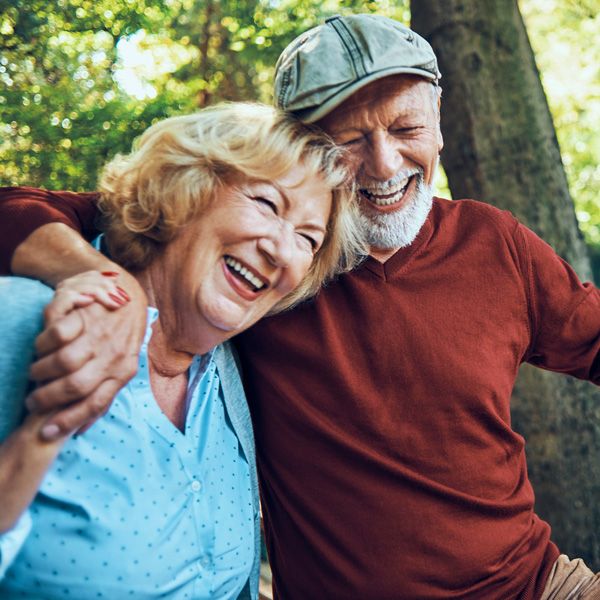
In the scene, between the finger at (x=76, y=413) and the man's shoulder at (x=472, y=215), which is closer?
the finger at (x=76, y=413)

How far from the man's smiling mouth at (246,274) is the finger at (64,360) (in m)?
0.60

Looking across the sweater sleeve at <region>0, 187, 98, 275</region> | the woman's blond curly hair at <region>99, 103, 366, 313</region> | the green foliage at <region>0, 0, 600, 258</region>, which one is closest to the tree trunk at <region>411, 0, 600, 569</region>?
the green foliage at <region>0, 0, 600, 258</region>

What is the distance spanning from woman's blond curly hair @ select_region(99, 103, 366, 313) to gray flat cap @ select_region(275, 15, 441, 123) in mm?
92

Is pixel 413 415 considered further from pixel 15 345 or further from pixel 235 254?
pixel 15 345

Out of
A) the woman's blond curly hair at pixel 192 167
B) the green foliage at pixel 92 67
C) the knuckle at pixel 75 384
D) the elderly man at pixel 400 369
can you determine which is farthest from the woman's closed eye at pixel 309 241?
the green foliage at pixel 92 67

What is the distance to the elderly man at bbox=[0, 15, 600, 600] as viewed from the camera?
2.21 meters

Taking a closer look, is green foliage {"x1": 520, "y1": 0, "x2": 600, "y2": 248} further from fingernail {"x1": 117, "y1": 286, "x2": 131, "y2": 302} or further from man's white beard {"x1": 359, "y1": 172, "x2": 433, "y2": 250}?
fingernail {"x1": 117, "y1": 286, "x2": 131, "y2": 302}

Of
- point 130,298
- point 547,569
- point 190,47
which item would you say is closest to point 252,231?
point 130,298

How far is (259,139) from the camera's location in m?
2.03

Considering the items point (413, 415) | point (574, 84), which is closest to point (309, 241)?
point (413, 415)

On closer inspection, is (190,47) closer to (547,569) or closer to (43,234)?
(43,234)

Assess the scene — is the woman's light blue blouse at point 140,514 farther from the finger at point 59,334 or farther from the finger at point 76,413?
the finger at point 59,334

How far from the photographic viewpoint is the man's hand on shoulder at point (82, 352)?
1.46 meters

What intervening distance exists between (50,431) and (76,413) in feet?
0.22
